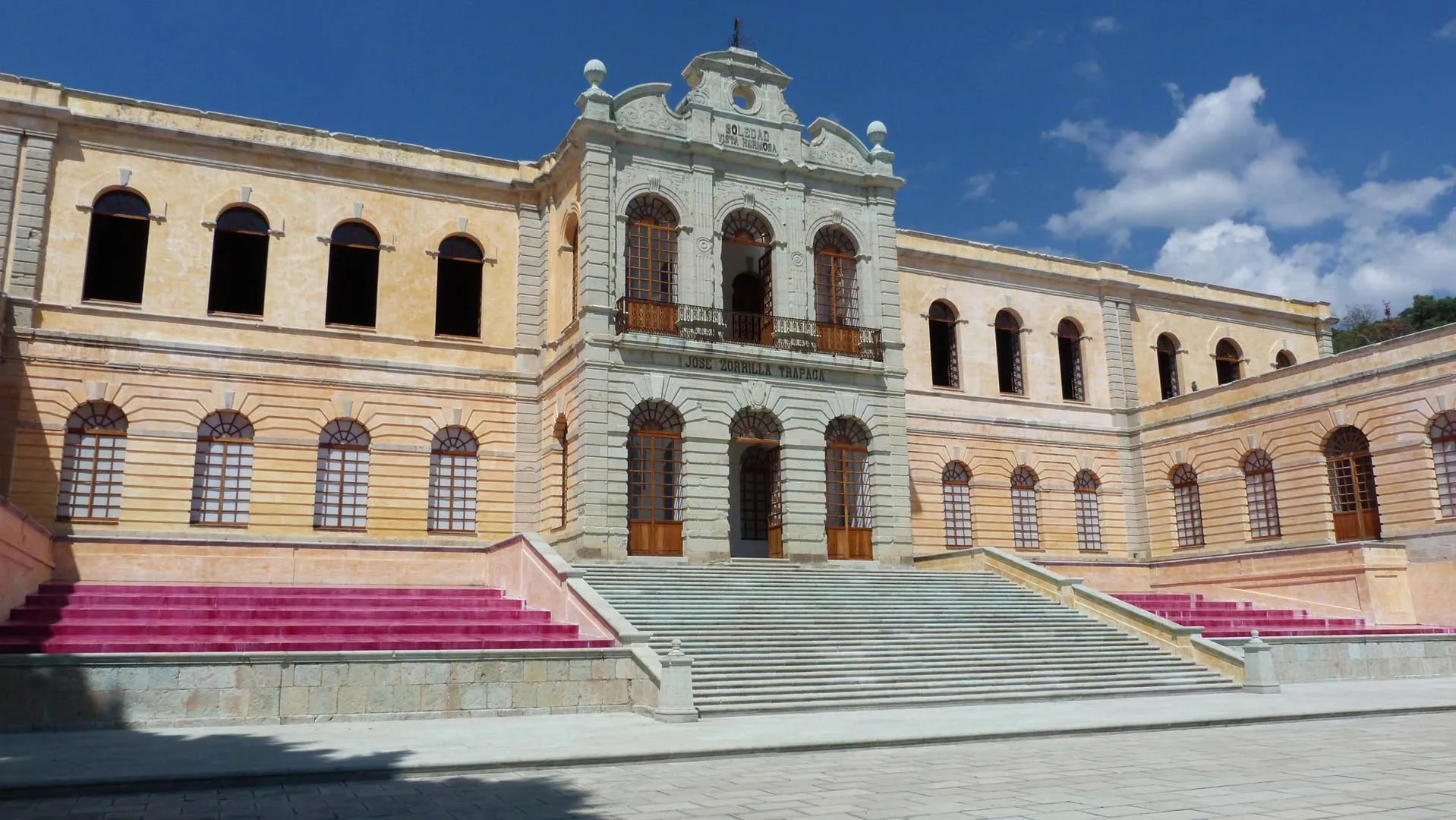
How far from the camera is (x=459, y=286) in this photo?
26.2 metres

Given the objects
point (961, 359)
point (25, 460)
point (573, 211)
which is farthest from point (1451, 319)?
point (25, 460)

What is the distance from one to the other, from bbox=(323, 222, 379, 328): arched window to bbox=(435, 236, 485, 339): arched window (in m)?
1.48

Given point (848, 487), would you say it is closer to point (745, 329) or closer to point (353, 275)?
point (745, 329)

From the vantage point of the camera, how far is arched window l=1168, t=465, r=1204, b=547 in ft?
101

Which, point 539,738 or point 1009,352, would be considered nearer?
point 539,738

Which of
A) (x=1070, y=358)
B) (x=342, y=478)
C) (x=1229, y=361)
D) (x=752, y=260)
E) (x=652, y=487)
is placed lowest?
(x=652, y=487)

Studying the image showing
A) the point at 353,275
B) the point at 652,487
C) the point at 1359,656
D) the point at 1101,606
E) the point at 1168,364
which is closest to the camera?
the point at 1359,656

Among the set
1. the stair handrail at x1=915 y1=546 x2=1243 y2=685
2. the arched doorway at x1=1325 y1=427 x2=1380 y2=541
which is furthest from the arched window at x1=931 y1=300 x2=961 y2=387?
the arched doorway at x1=1325 y1=427 x2=1380 y2=541

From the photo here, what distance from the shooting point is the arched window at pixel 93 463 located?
21.7 m

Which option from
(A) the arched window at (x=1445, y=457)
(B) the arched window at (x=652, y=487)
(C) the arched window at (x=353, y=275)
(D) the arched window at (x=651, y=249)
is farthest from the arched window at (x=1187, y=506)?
(C) the arched window at (x=353, y=275)

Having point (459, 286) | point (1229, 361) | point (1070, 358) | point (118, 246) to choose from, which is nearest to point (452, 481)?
point (459, 286)

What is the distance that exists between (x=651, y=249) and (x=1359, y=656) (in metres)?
16.7

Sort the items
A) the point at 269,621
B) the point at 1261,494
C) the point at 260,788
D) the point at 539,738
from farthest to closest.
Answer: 1. the point at 1261,494
2. the point at 269,621
3. the point at 539,738
4. the point at 260,788

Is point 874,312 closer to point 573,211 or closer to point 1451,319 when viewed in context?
point 573,211
